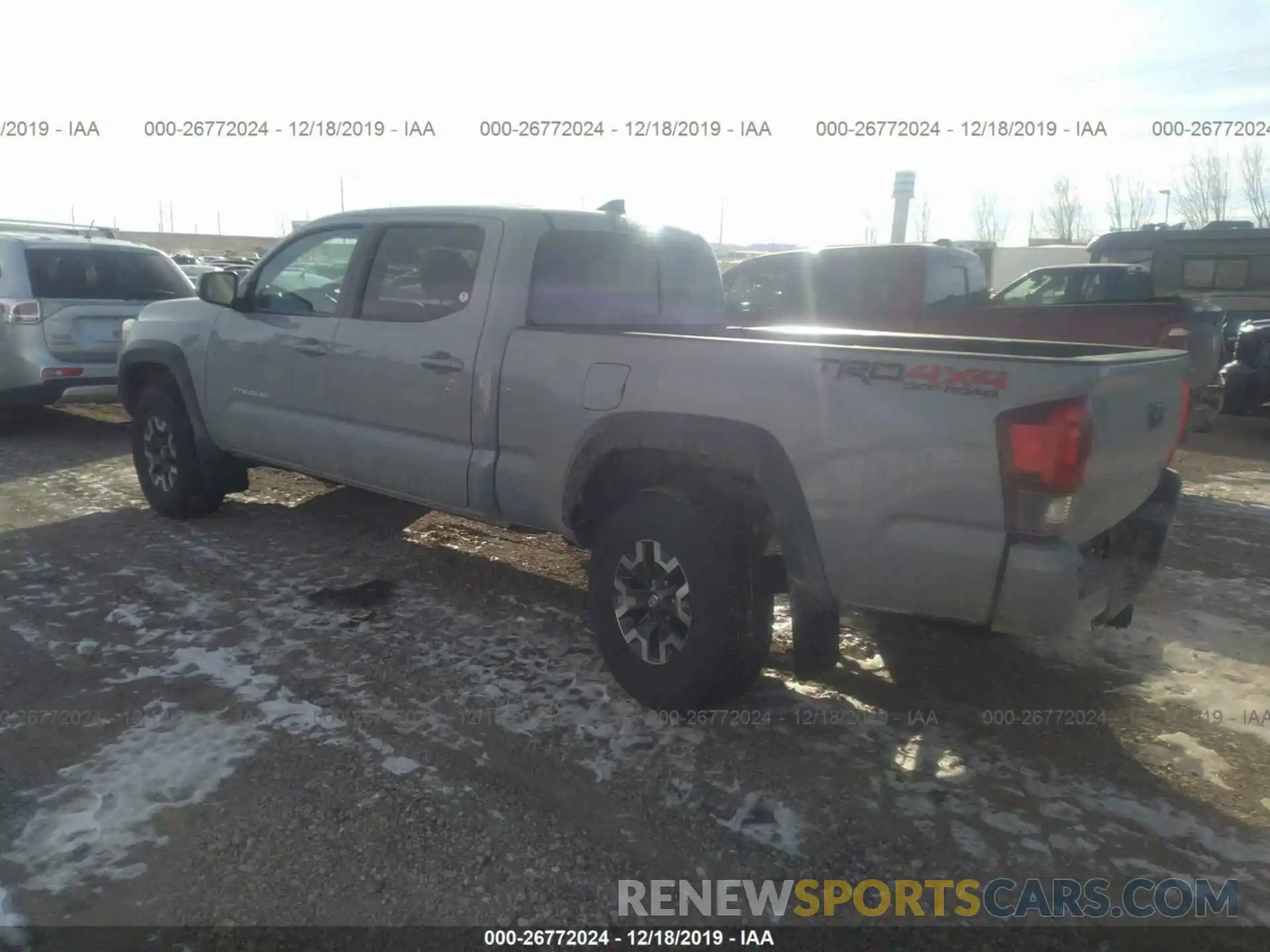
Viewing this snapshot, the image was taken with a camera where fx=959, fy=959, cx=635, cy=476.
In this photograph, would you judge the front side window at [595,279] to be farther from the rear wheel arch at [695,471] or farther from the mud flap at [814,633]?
the mud flap at [814,633]

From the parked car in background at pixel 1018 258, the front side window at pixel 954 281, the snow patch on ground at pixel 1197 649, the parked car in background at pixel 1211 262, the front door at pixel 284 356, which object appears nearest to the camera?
the snow patch on ground at pixel 1197 649

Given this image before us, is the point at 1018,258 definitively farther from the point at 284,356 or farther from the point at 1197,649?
the point at 284,356

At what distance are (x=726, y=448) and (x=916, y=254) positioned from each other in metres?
6.20

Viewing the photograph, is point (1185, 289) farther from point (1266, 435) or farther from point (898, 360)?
point (898, 360)

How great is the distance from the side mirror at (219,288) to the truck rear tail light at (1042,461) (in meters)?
4.21

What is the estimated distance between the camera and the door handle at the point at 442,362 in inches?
164

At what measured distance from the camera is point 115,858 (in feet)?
8.73

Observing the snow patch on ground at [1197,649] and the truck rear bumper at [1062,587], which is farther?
the snow patch on ground at [1197,649]

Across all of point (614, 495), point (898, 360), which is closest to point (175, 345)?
point (614, 495)

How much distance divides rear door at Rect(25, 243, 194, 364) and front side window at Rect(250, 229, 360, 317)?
345 centimetres

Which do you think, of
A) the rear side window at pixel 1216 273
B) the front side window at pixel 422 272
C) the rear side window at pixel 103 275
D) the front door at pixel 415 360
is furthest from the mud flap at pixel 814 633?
the rear side window at pixel 1216 273

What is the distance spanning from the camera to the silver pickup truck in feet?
9.31

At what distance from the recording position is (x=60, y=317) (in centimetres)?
789

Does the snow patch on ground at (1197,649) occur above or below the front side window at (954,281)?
below
